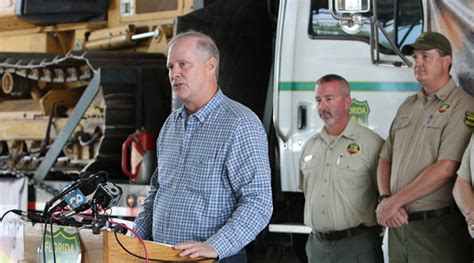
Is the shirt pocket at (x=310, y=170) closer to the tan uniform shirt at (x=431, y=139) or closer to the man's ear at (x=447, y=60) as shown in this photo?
the tan uniform shirt at (x=431, y=139)

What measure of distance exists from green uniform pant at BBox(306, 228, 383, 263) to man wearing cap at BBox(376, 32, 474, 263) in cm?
26

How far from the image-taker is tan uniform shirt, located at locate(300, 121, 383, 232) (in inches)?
259

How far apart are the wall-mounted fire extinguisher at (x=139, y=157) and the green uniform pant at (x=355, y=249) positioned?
1.99 metres

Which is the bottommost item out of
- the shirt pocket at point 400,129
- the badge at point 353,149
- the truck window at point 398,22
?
the badge at point 353,149

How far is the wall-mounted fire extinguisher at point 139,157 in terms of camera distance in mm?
8320

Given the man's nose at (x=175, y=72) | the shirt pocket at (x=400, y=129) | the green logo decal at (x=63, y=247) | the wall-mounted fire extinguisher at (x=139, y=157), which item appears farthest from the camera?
the wall-mounted fire extinguisher at (x=139, y=157)

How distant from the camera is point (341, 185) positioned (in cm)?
662

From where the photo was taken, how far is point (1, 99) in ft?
35.6

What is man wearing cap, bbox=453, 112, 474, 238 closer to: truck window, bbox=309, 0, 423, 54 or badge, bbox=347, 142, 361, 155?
badge, bbox=347, 142, 361, 155

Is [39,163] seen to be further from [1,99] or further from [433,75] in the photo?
[433,75]

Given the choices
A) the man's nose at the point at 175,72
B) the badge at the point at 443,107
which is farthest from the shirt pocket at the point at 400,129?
the man's nose at the point at 175,72

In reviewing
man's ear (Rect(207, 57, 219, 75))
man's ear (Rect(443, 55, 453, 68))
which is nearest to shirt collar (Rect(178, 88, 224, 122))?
man's ear (Rect(207, 57, 219, 75))

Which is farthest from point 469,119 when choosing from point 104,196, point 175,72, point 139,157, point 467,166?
point 139,157

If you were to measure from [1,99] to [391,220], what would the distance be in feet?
18.7
